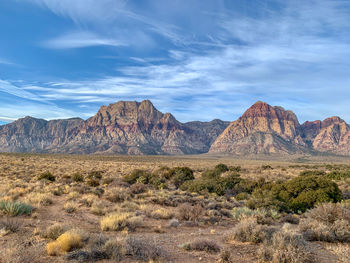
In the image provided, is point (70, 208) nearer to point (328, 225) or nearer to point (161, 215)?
point (161, 215)

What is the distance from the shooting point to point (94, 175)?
29.9 m

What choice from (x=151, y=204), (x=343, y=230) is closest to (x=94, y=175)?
(x=151, y=204)

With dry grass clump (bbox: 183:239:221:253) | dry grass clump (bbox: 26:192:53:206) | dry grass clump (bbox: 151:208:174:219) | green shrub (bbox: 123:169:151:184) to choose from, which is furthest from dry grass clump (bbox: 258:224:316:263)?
green shrub (bbox: 123:169:151:184)

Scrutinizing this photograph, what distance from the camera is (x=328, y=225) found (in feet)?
28.6

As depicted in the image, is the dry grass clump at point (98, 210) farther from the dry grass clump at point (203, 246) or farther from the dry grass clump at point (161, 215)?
the dry grass clump at point (203, 246)

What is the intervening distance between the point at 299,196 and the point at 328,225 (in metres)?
8.47

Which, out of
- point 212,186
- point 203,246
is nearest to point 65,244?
point 203,246

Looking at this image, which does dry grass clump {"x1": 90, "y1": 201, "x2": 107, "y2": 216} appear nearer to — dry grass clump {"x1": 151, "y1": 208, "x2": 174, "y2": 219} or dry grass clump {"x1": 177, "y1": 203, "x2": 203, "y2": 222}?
dry grass clump {"x1": 151, "y1": 208, "x2": 174, "y2": 219}

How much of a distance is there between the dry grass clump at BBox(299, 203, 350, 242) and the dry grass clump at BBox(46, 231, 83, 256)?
7237mm

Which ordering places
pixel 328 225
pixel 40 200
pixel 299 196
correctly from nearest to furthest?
pixel 328 225 < pixel 40 200 < pixel 299 196

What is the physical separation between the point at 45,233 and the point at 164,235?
3.76 m

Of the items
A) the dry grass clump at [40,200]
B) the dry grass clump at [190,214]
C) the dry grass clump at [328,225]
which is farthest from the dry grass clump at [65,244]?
the dry grass clump at [328,225]

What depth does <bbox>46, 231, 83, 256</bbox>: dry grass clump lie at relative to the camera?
5.65 meters

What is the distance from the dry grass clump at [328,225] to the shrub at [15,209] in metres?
→ 10.5
